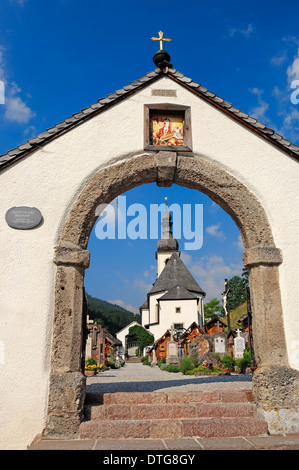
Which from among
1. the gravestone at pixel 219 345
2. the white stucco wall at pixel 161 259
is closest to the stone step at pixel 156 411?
the gravestone at pixel 219 345

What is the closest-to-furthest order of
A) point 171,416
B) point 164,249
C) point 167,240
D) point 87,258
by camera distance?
1. point 171,416
2. point 87,258
3. point 164,249
4. point 167,240

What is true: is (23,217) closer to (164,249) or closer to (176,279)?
(176,279)

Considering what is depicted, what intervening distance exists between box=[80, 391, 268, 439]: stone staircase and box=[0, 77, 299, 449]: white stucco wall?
777 millimetres

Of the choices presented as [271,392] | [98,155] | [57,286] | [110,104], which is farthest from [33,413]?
[110,104]

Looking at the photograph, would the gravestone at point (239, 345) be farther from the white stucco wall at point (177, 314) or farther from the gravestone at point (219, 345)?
the white stucco wall at point (177, 314)

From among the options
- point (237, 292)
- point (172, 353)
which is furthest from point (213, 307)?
point (172, 353)

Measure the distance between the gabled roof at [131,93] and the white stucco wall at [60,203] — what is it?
0.32ft

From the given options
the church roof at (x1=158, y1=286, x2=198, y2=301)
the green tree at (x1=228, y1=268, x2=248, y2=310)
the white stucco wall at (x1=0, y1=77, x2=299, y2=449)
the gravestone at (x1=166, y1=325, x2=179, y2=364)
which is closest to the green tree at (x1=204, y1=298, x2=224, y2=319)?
the green tree at (x1=228, y1=268, x2=248, y2=310)

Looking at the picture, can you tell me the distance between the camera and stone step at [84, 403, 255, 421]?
4570 mm

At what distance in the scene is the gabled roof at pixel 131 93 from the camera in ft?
18.0

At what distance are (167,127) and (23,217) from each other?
9.56ft

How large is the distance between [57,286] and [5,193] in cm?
172

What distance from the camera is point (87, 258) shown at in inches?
202

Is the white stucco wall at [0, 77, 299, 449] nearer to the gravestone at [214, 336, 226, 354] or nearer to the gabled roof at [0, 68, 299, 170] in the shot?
the gabled roof at [0, 68, 299, 170]
